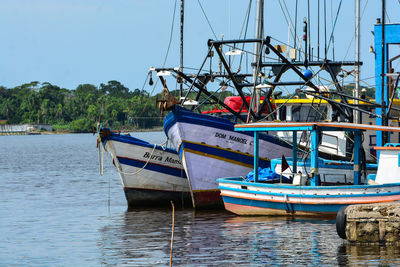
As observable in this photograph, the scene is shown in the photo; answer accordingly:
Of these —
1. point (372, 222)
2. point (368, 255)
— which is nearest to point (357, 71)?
point (372, 222)

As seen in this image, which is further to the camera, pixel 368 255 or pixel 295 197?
pixel 295 197

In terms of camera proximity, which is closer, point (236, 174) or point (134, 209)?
point (236, 174)

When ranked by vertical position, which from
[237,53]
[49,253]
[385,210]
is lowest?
[49,253]

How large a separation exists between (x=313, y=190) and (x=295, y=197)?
Result: 2.23 feet

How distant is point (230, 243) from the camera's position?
2078cm

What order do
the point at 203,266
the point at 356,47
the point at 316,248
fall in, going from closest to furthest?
1. the point at 203,266
2. the point at 316,248
3. the point at 356,47

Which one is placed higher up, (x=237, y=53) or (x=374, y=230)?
(x=237, y=53)

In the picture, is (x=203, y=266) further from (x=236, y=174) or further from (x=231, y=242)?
(x=236, y=174)

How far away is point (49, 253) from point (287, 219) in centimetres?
787

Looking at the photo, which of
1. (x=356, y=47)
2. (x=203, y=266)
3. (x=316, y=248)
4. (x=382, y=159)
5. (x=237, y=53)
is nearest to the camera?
(x=203, y=266)

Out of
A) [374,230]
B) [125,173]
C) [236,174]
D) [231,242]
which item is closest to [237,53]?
[236,174]

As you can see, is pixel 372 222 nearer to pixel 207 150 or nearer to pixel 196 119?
pixel 207 150

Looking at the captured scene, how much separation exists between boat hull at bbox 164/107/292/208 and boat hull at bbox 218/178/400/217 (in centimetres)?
168

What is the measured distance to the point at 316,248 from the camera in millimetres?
19422
